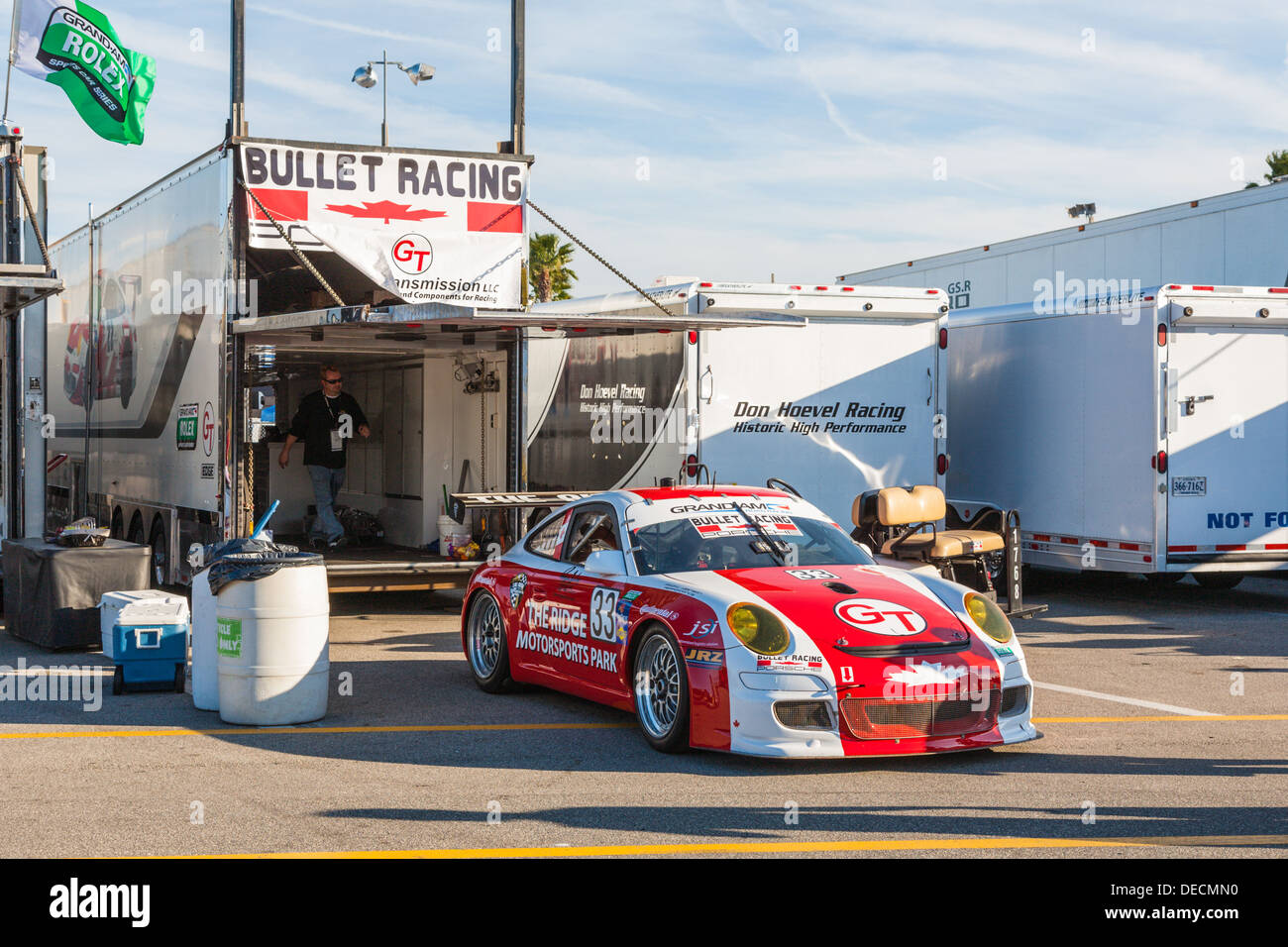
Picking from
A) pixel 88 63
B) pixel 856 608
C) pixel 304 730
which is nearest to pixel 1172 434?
pixel 856 608

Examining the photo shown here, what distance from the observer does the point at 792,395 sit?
14523mm

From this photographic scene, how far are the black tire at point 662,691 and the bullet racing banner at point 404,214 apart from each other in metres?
6.40

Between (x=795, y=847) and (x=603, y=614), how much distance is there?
9.28ft

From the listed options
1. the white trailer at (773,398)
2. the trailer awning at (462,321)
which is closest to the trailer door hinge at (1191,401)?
the white trailer at (773,398)

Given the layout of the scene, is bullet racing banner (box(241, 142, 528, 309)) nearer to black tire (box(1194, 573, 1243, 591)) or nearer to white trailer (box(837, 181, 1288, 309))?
white trailer (box(837, 181, 1288, 309))

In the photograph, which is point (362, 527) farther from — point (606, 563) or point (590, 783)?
point (590, 783)

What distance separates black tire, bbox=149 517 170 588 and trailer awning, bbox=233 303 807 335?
10.9 ft

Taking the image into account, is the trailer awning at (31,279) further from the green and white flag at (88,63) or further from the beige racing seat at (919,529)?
the beige racing seat at (919,529)

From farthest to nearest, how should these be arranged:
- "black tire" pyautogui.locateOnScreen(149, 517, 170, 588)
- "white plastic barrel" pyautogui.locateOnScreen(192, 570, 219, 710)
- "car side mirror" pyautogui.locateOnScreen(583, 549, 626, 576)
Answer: "black tire" pyautogui.locateOnScreen(149, 517, 170, 588), "white plastic barrel" pyautogui.locateOnScreen(192, 570, 219, 710), "car side mirror" pyautogui.locateOnScreen(583, 549, 626, 576)

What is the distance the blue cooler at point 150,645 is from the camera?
950cm

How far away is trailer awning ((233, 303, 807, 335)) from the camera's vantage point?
11461 mm

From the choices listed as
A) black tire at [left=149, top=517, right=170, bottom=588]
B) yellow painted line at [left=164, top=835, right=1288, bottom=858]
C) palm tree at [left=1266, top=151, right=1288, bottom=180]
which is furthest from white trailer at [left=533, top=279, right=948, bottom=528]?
palm tree at [left=1266, top=151, right=1288, bottom=180]
